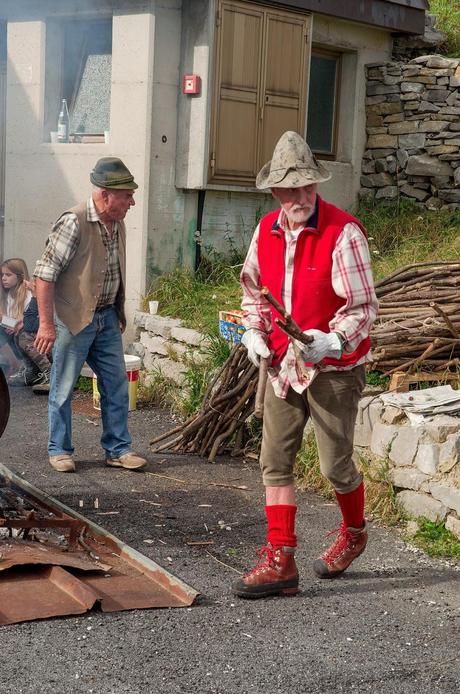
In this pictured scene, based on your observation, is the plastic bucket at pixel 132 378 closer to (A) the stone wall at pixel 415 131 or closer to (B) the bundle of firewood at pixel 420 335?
(B) the bundle of firewood at pixel 420 335

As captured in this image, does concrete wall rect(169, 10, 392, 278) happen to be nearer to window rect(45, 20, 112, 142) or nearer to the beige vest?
window rect(45, 20, 112, 142)

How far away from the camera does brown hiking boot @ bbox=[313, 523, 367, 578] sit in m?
5.20

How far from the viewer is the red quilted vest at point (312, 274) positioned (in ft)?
15.6

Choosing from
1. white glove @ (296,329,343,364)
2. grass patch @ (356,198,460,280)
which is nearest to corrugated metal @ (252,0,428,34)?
grass patch @ (356,198,460,280)

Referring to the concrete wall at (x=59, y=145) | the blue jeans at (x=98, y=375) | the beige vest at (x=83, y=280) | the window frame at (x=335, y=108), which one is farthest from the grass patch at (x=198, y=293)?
the beige vest at (x=83, y=280)

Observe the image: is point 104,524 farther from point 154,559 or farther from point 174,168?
point 174,168

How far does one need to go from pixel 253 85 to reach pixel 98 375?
15.3ft

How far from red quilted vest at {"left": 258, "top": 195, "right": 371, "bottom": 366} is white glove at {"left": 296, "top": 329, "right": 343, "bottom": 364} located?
167 mm

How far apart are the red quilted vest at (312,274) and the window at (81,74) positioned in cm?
641

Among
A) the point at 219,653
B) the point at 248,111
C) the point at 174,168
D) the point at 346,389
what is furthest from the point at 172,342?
the point at 219,653

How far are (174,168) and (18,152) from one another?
6.30 feet

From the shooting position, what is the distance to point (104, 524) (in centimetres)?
599

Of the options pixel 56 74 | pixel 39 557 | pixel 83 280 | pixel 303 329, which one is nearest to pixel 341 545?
pixel 303 329

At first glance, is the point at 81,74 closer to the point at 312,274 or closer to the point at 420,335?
the point at 420,335
